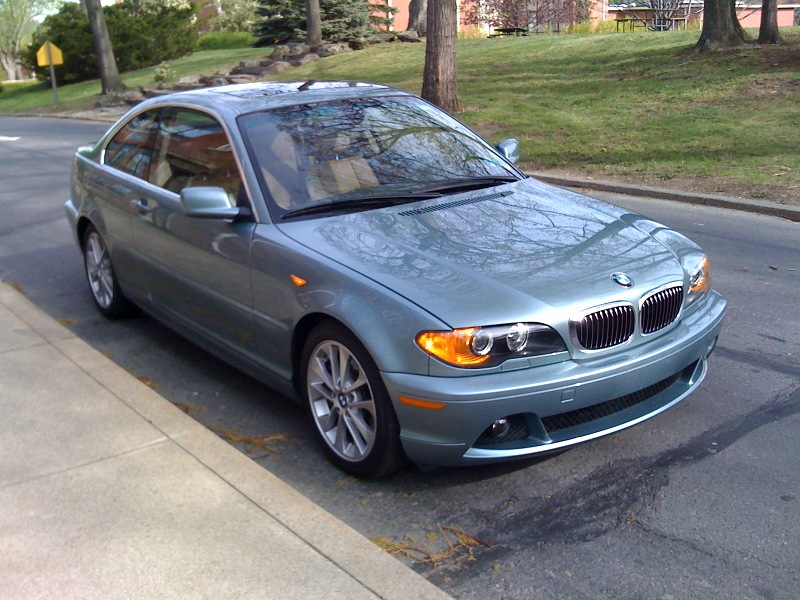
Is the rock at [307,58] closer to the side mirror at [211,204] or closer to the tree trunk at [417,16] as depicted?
Result: the tree trunk at [417,16]

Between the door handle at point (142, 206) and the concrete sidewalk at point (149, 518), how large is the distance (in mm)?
1203

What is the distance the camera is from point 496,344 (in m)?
3.73

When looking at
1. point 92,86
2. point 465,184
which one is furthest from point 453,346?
point 92,86

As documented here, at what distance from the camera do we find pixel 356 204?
4.74 m

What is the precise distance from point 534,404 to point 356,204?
1.55m

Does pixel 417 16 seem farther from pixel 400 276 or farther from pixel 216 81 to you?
pixel 400 276

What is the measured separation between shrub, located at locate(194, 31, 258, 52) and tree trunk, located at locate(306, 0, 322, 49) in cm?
1358

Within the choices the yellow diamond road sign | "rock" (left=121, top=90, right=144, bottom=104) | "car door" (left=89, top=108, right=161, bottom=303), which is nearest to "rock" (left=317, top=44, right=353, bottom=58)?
"rock" (left=121, top=90, right=144, bottom=104)

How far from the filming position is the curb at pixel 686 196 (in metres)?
9.62

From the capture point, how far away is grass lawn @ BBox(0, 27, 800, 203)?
1195 centimetres

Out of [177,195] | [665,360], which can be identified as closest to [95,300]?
[177,195]

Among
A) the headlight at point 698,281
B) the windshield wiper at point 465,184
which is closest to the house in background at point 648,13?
the windshield wiper at point 465,184

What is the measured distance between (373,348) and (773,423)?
212cm

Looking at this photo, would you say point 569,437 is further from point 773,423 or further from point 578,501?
point 773,423
